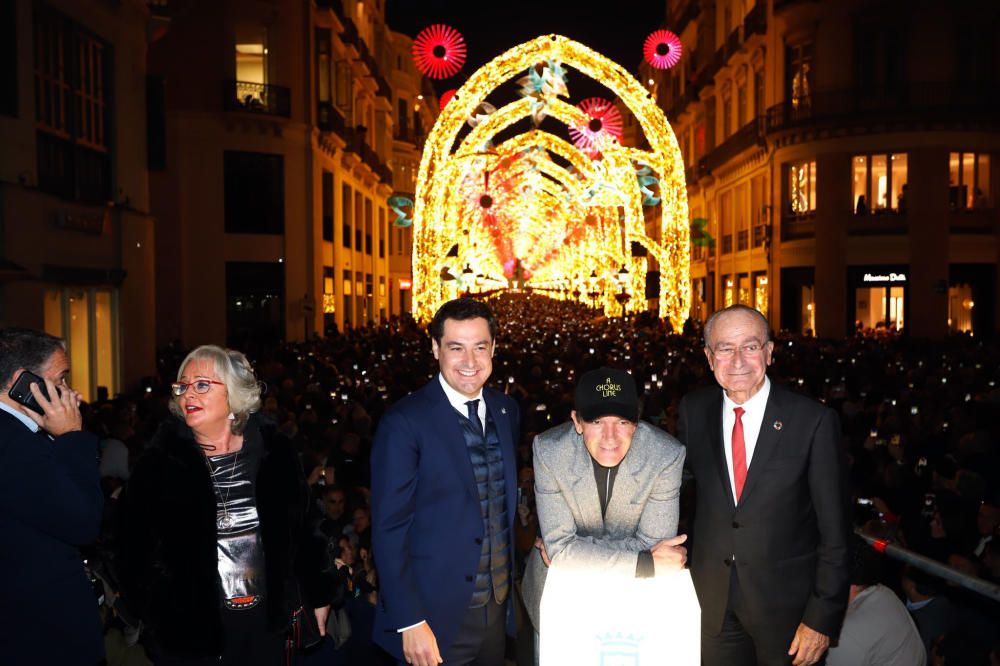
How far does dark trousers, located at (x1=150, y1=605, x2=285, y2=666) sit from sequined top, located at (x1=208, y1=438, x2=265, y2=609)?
0.17 ft

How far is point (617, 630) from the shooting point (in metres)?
3.06

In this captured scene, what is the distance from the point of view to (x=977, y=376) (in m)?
14.5

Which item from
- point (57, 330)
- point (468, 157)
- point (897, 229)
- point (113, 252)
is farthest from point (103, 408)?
point (897, 229)

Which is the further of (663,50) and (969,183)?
(969,183)

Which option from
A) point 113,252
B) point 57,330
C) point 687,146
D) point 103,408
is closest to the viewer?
→ point 103,408

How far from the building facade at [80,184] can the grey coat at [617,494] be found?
36.2 ft

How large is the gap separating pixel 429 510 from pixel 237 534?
88 cm

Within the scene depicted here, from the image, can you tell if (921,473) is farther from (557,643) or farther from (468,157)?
(468,157)

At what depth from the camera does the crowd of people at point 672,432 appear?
526cm

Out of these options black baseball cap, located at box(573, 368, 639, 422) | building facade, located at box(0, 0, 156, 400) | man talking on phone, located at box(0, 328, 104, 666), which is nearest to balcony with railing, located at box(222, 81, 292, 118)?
building facade, located at box(0, 0, 156, 400)

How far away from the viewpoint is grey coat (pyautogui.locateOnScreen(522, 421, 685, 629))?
12.4 feet

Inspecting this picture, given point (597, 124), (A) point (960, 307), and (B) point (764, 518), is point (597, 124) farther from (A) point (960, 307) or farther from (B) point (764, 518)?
(B) point (764, 518)

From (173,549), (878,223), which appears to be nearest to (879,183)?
(878,223)

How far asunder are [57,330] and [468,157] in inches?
572
